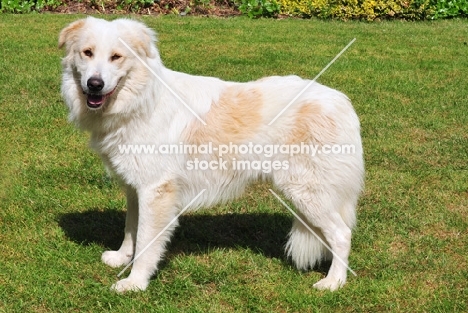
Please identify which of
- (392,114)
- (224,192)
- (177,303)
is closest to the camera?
(177,303)

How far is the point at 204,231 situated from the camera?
5355 mm

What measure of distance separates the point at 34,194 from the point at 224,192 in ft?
6.93

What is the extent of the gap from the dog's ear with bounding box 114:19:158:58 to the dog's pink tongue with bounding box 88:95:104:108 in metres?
0.39

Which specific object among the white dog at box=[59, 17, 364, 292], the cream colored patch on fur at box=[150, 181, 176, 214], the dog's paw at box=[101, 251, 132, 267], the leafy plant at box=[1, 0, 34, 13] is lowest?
the leafy plant at box=[1, 0, 34, 13]

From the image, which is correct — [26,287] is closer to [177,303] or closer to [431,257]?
[177,303]

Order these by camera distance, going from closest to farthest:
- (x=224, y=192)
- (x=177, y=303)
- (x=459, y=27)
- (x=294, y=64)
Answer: (x=177, y=303) < (x=224, y=192) < (x=294, y=64) < (x=459, y=27)

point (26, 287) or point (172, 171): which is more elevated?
point (172, 171)

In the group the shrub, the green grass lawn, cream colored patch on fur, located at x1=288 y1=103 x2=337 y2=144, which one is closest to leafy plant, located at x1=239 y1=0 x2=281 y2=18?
the shrub

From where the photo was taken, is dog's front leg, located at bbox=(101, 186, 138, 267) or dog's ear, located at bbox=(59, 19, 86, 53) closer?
dog's ear, located at bbox=(59, 19, 86, 53)

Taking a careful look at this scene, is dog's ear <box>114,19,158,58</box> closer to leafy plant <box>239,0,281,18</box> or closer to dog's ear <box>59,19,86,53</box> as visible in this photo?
dog's ear <box>59,19,86,53</box>

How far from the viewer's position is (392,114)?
8.27 m

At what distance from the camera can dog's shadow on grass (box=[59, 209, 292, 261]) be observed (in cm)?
509

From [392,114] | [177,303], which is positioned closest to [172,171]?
[177,303]

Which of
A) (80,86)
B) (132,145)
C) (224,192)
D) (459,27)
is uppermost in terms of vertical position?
(80,86)
